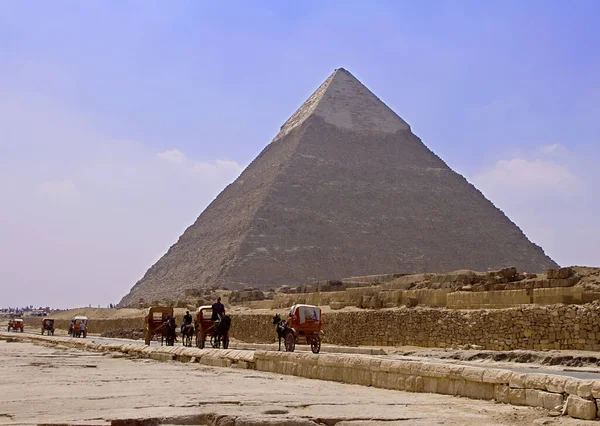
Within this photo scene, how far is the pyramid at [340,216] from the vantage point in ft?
272

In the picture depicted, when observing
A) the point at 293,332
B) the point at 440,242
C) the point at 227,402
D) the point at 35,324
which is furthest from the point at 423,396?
the point at 440,242

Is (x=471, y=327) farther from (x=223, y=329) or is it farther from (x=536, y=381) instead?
(x=536, y=381)

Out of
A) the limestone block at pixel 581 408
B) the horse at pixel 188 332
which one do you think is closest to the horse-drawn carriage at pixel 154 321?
the horse at pixel 188 332

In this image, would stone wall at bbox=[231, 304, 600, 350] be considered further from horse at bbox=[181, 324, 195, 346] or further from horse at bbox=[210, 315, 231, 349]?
horse at bbox=[210, 315, 231, 349]

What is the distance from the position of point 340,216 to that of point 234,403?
89.8m

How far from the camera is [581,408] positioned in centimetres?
518

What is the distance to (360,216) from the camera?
318 feet

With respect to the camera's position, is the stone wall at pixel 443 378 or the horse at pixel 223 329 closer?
the stone wall at pixel 443 378

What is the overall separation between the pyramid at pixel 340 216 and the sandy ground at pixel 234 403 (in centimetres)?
6383

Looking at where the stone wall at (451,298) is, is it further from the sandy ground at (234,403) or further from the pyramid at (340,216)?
the pyramid at (340,216)

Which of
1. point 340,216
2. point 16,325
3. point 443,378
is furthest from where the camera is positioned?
point 340,216

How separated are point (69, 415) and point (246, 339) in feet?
75.9

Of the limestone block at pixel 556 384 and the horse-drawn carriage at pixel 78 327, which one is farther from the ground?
the horse-drawn carriage at pixel 78 327

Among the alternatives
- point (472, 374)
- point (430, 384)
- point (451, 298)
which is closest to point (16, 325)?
point (451, 298)
